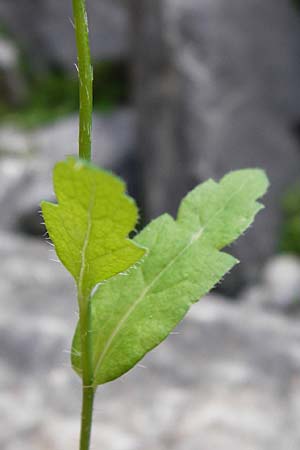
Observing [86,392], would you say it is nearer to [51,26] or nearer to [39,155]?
[39,155]

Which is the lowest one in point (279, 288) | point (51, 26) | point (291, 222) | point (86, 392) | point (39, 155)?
point (86, 392)

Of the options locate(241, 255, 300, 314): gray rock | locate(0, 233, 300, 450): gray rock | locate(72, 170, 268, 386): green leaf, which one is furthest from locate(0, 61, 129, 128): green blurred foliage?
locate(72, 170, 268, 386): green leaf

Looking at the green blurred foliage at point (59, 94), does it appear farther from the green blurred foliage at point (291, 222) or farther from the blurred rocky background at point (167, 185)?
the green blurred foliage at point (291, 222)

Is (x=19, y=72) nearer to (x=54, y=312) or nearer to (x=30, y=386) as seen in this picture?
(x=54, y=312)

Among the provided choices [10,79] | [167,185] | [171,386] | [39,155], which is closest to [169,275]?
[171,386]

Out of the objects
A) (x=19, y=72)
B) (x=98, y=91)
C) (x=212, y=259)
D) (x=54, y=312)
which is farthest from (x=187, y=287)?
(x=19, y=72)

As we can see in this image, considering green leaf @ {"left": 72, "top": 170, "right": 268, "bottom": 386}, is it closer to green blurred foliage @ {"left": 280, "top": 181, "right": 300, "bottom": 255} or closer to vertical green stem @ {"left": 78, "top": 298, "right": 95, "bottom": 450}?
vertical green stem @ {"left": 78, "top": 298, "right": 95, "bottom": 450}

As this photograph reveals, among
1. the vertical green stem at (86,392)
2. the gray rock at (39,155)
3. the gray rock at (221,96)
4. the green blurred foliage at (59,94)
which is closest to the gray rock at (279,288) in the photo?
the gray rock at (221,96)
